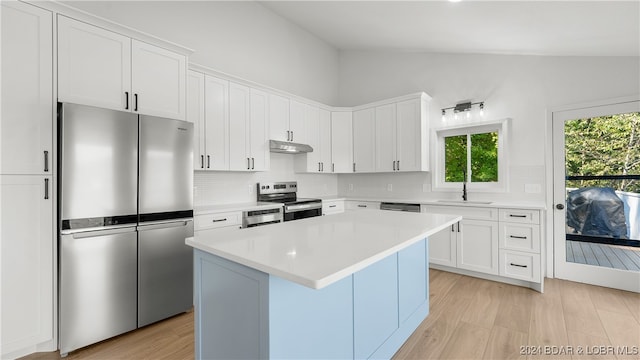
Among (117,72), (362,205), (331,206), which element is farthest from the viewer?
(362,205)

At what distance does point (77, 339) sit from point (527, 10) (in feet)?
14.8

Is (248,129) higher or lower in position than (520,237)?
higher

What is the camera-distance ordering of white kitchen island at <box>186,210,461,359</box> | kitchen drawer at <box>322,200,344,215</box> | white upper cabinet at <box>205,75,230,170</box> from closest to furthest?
white kitchen island at <box>186,210,461,359</box>, white upper cabinet at <box>205,75,230,170</box>, kitchen drawer at <box>322,200,344,215</box>

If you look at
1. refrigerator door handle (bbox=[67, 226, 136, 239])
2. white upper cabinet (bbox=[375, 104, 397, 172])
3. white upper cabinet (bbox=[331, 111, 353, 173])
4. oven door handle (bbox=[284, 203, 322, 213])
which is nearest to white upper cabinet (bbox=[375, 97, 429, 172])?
white upper cabinet (bbox=[375, 104, 397, 172])

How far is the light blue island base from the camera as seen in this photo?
1153mm

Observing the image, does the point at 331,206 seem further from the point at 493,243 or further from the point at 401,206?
the point at 493,243

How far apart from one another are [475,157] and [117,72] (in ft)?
14.0

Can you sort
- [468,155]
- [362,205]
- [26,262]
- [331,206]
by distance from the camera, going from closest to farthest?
1. [26,262]
2. [468,155]
3. [331,206]
4. [362,205]

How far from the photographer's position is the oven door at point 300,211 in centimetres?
366

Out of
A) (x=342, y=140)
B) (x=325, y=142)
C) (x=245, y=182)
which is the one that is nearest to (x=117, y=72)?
(x=245, y=182)

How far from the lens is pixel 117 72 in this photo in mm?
2232

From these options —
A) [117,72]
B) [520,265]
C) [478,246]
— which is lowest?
[520,265]

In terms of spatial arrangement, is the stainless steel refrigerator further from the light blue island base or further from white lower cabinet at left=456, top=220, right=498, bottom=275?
white lower cabinet at left=456, top=220, right=498, bottom=275

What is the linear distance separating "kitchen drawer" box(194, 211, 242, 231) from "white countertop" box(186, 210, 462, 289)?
1236 mm
